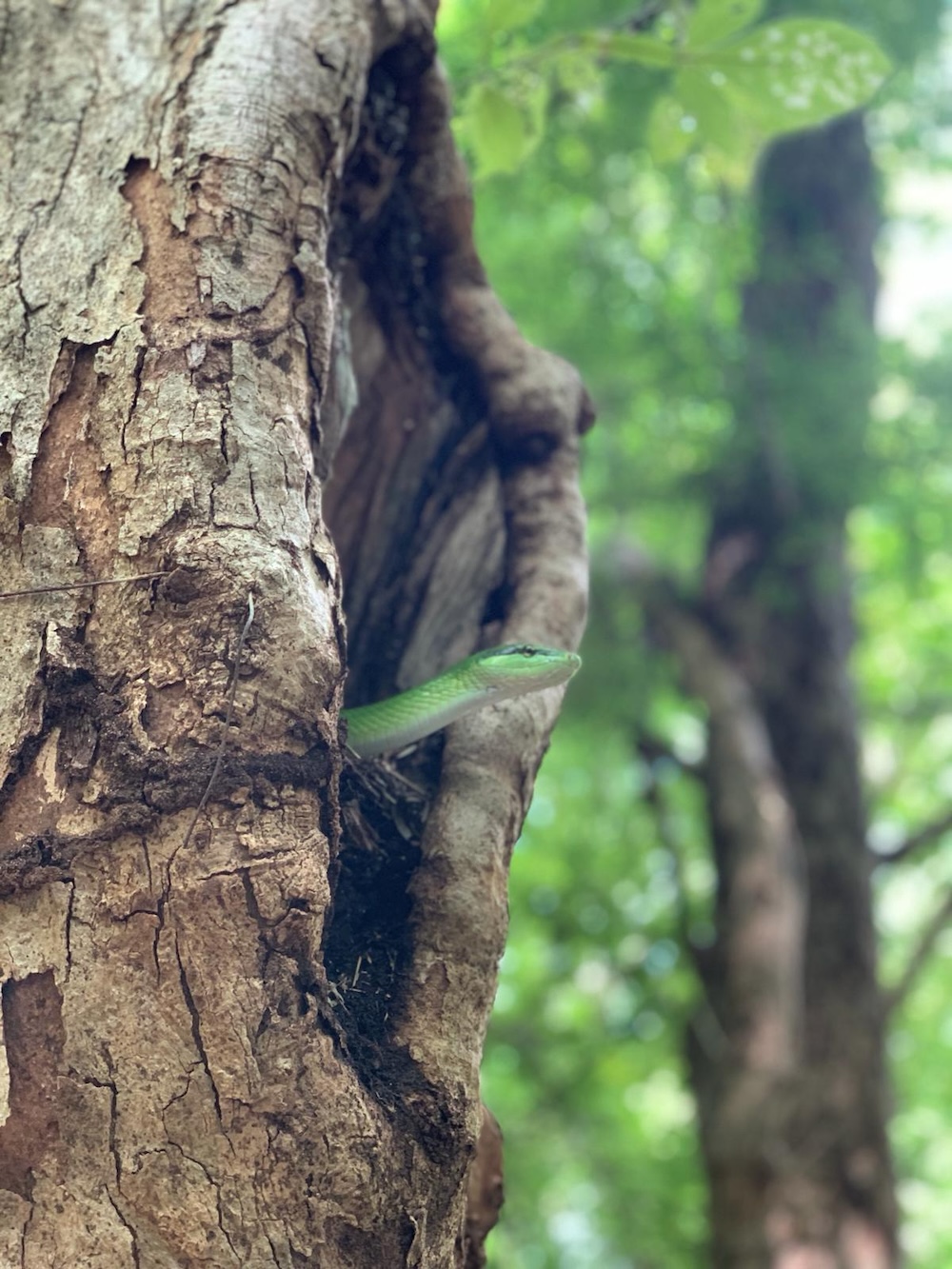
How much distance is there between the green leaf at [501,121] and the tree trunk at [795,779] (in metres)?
4.27

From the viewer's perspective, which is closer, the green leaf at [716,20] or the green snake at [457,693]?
the green snake at [457,693]

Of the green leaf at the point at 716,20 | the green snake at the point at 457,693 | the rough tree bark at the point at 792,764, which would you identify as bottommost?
the rough tree bark at the point at 792,764

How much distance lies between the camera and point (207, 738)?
1.51m

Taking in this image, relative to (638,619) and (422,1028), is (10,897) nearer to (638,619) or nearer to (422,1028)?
(422,1028)

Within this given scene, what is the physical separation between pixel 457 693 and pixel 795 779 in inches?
211

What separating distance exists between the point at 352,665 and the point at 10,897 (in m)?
1.23

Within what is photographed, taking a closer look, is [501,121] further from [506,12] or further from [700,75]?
[700,75]

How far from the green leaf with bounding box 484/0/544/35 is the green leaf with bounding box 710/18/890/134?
441mm

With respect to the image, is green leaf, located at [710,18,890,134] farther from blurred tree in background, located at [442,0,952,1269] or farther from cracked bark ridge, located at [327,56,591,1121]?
blurred tree in background, located at [442,0,952,1269]

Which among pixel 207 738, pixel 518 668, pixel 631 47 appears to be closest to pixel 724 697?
pixel 631 47

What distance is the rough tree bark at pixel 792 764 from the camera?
5707mm

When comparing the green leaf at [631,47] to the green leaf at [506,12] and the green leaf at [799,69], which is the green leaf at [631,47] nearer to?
the green leaf at [799,69]

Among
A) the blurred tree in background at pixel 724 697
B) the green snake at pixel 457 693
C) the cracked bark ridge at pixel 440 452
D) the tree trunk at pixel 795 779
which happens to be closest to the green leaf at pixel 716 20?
the cracked bark ridge at pixel 440 452

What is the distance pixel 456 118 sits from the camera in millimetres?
3223
